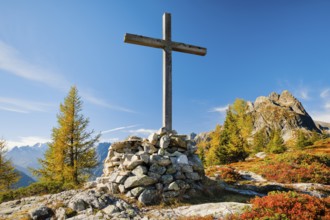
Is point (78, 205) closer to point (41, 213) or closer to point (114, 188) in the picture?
point (41, 213)

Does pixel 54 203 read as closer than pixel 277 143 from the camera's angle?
Yes

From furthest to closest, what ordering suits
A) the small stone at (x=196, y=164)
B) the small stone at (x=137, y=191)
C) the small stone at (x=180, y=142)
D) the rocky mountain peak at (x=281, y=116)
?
1. the rocky mountain peak at (x=281, y=116)
2. the small stone at (x=180, y=142)
3. the small stone at (x=196, y=164)
4. the small stone at (x=137, y=191)

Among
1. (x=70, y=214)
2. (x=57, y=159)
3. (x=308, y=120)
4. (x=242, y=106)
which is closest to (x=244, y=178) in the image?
(x=70, y=214)

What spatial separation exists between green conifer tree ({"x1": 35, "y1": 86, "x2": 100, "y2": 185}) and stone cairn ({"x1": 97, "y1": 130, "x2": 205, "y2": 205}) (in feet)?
41.0

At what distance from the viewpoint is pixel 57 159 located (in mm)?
21219

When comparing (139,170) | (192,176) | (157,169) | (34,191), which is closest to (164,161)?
(157,169)

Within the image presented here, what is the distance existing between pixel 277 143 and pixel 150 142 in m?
44.1

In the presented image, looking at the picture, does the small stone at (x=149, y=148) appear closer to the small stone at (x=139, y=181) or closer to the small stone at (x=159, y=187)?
the small stone at (x=139, y=181)

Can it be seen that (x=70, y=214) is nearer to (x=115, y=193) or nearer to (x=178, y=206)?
(x=115, y=193)

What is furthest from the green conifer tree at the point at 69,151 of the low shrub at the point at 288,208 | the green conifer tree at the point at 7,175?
the low shrub at the point at 288,208

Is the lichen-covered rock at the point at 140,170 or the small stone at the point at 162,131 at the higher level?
the small stone at the point at 162,131

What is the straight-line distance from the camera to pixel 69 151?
22234 millimetres

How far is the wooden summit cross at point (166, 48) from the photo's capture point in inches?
417

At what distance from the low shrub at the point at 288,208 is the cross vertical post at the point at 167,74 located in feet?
17.4
